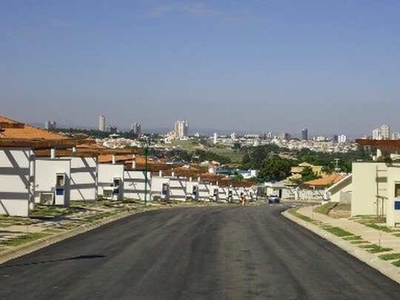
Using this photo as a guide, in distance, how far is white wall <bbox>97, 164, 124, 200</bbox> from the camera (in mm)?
63219

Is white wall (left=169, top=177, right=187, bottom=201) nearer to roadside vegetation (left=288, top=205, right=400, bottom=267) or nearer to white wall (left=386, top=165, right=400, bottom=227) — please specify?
roadside vegetation (left=288, top=205, right=400, bottom=267)

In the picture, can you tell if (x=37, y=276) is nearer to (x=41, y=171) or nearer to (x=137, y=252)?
(x=137, y=252)

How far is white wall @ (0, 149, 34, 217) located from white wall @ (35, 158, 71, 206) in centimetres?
989

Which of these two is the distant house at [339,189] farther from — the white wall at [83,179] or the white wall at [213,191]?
the white wall at [83,179]

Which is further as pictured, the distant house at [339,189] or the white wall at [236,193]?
the white wall at [236,193]

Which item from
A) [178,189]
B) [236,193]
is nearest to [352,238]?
[178,189]

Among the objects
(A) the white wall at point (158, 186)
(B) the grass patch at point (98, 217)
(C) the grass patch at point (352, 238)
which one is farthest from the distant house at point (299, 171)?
(C) the grass patch at point (352, 238)

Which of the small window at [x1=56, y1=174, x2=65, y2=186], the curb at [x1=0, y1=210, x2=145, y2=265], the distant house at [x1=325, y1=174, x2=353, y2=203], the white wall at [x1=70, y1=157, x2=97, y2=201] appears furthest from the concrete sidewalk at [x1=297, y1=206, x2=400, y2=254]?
the distant house at [x1=325, y1=174, x2=353, y2=203]

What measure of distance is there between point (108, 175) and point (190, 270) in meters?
44.4

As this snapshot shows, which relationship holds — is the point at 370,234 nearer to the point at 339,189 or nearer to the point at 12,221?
the point at 12,221

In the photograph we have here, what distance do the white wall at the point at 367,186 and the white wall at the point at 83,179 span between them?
1942cm

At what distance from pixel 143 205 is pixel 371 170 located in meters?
22.7

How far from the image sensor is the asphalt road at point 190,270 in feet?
53.2

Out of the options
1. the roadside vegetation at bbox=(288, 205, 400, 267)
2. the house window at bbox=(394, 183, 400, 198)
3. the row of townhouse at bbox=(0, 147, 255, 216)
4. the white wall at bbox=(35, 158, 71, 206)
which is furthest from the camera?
the white wall at bbox=(35, 158, 71, 206)
